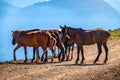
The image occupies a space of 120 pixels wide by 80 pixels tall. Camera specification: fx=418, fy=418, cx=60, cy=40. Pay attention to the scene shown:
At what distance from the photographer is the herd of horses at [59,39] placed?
2166cm

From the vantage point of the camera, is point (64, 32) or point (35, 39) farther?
point (35, 39)

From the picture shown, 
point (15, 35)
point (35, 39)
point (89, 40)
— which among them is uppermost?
point (15, 35)

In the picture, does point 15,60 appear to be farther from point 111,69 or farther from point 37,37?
point 111,69

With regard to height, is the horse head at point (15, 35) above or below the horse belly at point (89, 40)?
above

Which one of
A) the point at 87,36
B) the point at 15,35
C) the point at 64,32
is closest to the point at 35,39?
the point at 64,32

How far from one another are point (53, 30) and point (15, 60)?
295 centimetres

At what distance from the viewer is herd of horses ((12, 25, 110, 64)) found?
21.7m

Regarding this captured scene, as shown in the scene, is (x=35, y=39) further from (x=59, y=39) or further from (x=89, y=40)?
(x=89, y=40)

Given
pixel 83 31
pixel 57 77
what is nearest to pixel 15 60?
pixel 83 31

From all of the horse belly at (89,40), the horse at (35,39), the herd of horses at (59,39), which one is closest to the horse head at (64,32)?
the herd of horses at (59,39)

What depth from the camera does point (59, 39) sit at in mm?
24844

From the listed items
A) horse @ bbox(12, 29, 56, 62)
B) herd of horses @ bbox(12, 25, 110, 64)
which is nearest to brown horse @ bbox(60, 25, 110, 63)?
herd of horses @ bbox(12, 25, 110, 64)

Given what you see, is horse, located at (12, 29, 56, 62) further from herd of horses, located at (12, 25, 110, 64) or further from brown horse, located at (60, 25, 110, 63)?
brown horse, located at (60, 25, 110, 63)

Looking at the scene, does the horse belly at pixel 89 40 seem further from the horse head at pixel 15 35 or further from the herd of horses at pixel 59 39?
the horse head at pixel 15 35
